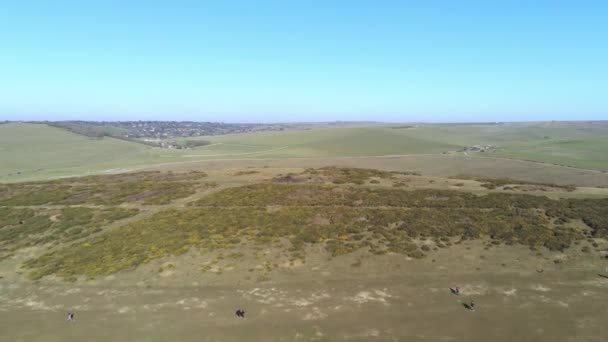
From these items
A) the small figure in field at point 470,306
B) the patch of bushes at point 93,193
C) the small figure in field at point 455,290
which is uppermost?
the patch of bushes at point 93,193

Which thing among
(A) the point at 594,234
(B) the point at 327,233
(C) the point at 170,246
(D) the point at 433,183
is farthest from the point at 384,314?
(D) the point at 433,183

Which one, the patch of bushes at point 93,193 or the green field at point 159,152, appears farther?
the green field at point 159,152

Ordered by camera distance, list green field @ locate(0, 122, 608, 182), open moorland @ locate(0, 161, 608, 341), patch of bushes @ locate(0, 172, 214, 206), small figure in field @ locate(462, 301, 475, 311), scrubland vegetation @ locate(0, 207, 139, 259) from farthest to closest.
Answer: green field @ locate(0, 122, 608, 182), patch of bushes @ locate(0, 172, 214, 206), scrubland vegetation @ locate(0, 207, 139, 259), small figure in field @ locate(462, 301, 475, 311), open moorland @ locate(0, 161, 608, 341)

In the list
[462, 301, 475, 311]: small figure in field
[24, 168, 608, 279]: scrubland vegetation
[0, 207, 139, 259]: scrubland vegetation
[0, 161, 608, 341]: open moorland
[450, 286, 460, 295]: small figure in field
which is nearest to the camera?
[0, 161, 608, 341]: open moorland

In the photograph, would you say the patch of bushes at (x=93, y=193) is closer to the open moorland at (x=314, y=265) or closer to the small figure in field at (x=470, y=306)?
the open moorland at (x=314, y=265)

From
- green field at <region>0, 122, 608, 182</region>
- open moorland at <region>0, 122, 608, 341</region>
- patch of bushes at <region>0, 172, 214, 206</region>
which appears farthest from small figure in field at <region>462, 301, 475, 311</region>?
green field at <region>0, 122, 608, 182</region>

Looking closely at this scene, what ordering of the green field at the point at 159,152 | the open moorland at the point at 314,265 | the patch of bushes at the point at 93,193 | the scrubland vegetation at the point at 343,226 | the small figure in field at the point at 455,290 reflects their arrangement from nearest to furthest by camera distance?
the open moorland at the point at 314,265 → the small figure in field at the point at 455,290 → the scrubland vegetation at the point at 343,226 → the patch of bushes at the point at 93,193 → the green field at the point at 159,152

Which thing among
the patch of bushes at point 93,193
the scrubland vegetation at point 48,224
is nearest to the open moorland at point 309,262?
the scrubland vegetation at point 48,224

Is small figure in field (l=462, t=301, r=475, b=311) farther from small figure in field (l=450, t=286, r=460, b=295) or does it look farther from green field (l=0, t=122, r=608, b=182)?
green field (l=0, t=122, r=608, b=182)

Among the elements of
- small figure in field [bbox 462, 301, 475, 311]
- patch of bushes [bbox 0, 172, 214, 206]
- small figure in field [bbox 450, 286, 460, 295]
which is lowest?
small figure in field [bbox 462, 301, 475, 311]
